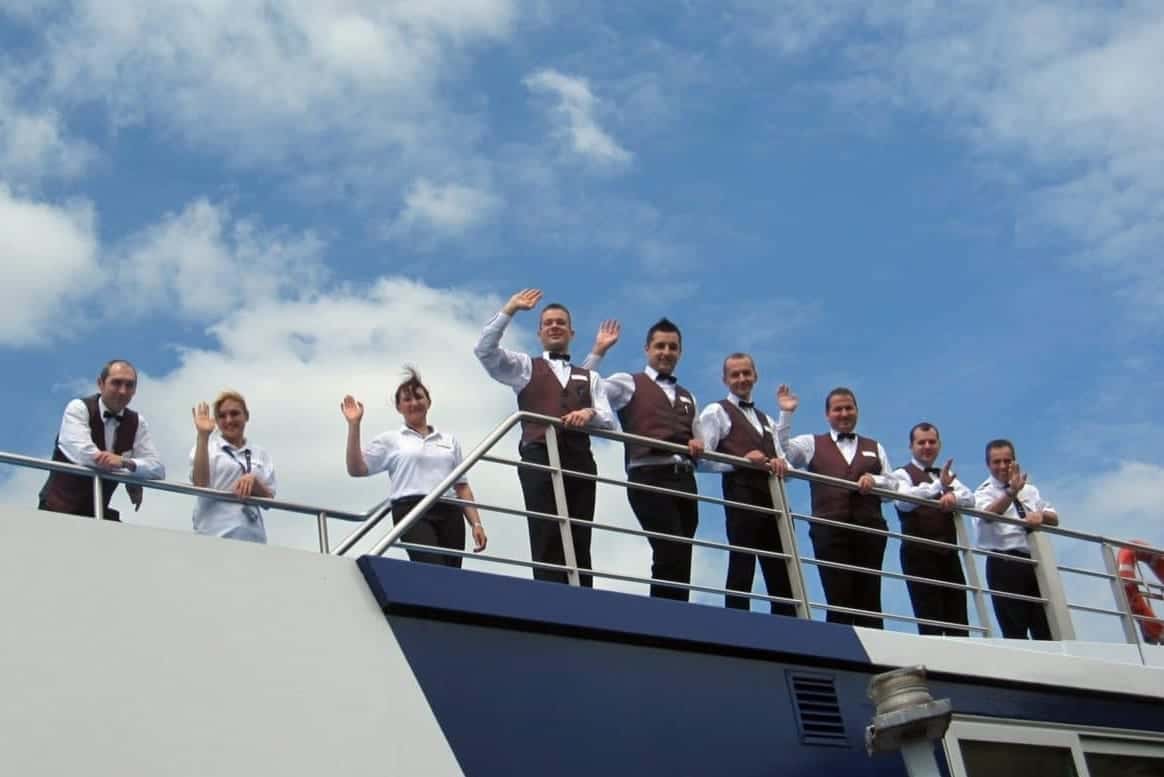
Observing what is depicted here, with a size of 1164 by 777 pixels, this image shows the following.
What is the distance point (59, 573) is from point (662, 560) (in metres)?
2.97

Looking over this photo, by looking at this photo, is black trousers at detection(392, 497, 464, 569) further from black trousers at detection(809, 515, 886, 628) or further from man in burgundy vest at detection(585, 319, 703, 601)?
black trousers at detection(809, 515, 886, 628)

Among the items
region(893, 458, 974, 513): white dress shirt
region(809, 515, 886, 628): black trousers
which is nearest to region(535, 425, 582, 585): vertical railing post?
region(809, 515, 886, 628): black trousers

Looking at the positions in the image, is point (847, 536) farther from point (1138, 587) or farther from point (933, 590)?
point (1138, 587)

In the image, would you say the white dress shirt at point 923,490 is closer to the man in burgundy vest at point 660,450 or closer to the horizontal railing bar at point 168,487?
the man in burgundy vest at point 660,450

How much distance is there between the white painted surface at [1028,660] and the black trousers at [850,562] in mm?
671

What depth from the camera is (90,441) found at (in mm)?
Result: 5512

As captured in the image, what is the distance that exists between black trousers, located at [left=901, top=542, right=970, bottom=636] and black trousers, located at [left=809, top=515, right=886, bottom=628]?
0.48m

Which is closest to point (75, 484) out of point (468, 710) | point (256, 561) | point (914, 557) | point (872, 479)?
point (256, 561)

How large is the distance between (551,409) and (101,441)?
2126 millimetres

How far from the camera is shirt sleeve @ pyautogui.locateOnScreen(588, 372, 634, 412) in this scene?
7.20 m

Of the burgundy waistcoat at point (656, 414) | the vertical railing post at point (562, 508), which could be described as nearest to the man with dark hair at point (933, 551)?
the burgundy waistcoat at point (656, 414)

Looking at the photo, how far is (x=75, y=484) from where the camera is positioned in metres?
5.30

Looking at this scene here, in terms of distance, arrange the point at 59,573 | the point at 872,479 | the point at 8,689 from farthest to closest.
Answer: the point at 872,479 < the point at 59,573 < the point at 8,689

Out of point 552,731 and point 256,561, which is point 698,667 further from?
point 256,561
